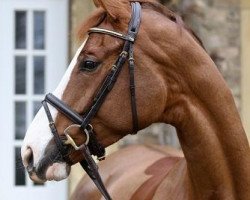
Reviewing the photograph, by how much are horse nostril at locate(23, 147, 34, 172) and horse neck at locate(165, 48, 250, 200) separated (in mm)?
511

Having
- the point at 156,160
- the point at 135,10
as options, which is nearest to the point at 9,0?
the point at 156,160

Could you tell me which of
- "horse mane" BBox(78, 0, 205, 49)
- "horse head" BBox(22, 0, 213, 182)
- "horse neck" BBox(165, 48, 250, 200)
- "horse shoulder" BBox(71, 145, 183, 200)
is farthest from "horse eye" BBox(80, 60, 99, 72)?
"horse shoulder" BBox(71, 145, 183, 200)

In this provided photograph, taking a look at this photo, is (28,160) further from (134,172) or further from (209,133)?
(134,172)

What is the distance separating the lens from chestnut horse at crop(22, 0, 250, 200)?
3494 mm

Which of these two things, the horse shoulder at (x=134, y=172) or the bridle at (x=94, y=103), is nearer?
the bridle at (x=94, y=103)

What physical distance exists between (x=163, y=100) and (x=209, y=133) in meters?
0.21

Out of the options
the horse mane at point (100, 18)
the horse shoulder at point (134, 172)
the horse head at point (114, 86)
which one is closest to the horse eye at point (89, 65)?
the horse head at point (114, 86)

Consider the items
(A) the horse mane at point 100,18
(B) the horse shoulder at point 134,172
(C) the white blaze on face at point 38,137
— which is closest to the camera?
(C) the white blaze on face at point 38,137

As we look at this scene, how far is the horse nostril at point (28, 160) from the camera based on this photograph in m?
3.47

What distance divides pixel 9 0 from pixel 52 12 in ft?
1.14

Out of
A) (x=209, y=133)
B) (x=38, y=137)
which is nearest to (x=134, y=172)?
(x=209, y=133)

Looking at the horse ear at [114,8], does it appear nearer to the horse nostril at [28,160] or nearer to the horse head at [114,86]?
the horse head at [114,86]

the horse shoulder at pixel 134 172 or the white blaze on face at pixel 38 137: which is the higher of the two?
the white blaze on face at pixel 38 137

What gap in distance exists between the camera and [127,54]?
348 centimetres
